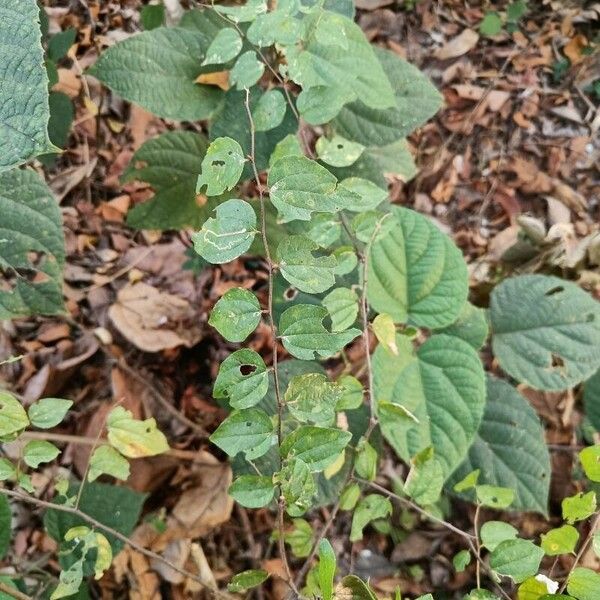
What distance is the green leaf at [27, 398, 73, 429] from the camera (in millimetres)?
899

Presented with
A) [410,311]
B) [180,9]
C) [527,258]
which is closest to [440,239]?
[410,311]

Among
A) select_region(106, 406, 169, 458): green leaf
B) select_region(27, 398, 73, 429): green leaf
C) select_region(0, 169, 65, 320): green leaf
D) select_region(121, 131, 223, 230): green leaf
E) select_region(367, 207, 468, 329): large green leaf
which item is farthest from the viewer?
select_region(121, 131, 223, 230): green leaf

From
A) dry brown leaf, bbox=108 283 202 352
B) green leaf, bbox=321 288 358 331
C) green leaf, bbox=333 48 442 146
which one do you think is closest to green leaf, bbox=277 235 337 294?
green leaf, bbox=321 288 358 331

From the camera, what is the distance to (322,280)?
790 millimetres

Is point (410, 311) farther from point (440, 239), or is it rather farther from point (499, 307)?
point (499, 307)

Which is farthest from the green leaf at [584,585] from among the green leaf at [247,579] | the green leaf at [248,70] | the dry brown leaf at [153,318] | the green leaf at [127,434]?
the dry brown leaf at [153,318]

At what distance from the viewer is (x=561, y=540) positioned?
89 centimetres

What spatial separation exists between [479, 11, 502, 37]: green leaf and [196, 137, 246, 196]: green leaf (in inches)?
73.8

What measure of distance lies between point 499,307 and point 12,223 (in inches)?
41.1

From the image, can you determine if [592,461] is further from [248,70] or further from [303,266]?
[248,70]

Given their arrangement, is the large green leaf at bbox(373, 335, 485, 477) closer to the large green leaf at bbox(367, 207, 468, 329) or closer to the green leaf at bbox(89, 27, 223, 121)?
the large green leaf at bbox(367, 207, 468, 329)

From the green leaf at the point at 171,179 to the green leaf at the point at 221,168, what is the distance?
57 centimetres

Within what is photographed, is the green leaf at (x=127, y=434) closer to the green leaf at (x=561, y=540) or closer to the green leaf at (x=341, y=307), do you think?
the green leaf at (x=341, y=307)

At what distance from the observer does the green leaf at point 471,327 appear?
133cm
